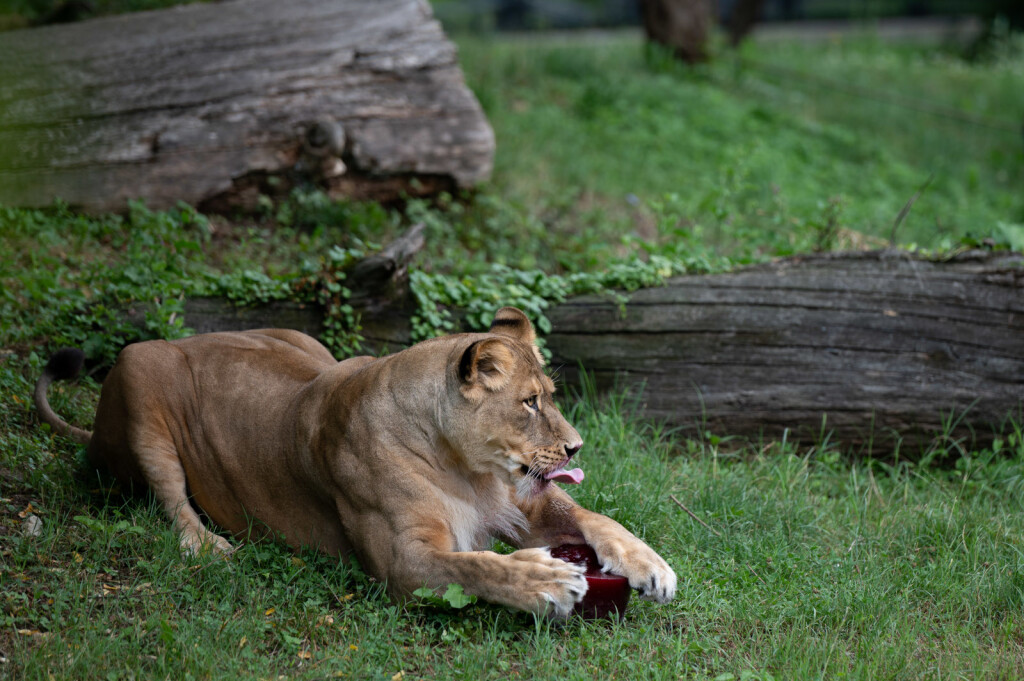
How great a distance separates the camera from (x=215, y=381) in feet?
15.6

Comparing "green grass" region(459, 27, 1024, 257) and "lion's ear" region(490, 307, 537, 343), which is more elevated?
"lion's ear" region(490, 307, 537, 343)

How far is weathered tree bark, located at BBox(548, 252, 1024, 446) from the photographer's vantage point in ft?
19.7

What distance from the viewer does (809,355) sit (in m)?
6.05

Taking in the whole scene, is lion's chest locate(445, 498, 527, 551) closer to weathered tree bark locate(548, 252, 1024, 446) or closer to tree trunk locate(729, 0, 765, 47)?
weathered tree bark locate(548, 252, 1024, 446)

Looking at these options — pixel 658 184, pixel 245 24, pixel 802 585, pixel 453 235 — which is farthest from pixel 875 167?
pixel 802 585

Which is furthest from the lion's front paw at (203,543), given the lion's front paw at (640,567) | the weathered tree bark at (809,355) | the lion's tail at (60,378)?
the weathered tree bark at (809,355)

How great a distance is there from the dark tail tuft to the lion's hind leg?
648 mm

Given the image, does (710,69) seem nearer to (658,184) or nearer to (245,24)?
(658,184)

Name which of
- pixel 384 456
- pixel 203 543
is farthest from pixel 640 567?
pixel 203 543

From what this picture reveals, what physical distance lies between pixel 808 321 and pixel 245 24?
16.7 feet

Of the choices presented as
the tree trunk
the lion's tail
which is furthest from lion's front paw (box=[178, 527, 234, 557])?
the tree trunk

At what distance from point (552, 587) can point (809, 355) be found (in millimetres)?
3092

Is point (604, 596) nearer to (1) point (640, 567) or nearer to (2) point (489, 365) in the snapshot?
(1) point (640, 567)

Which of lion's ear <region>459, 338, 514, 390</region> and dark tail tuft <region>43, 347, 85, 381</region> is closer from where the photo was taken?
lion's ear <region>459, 338, 514, 390</region>
